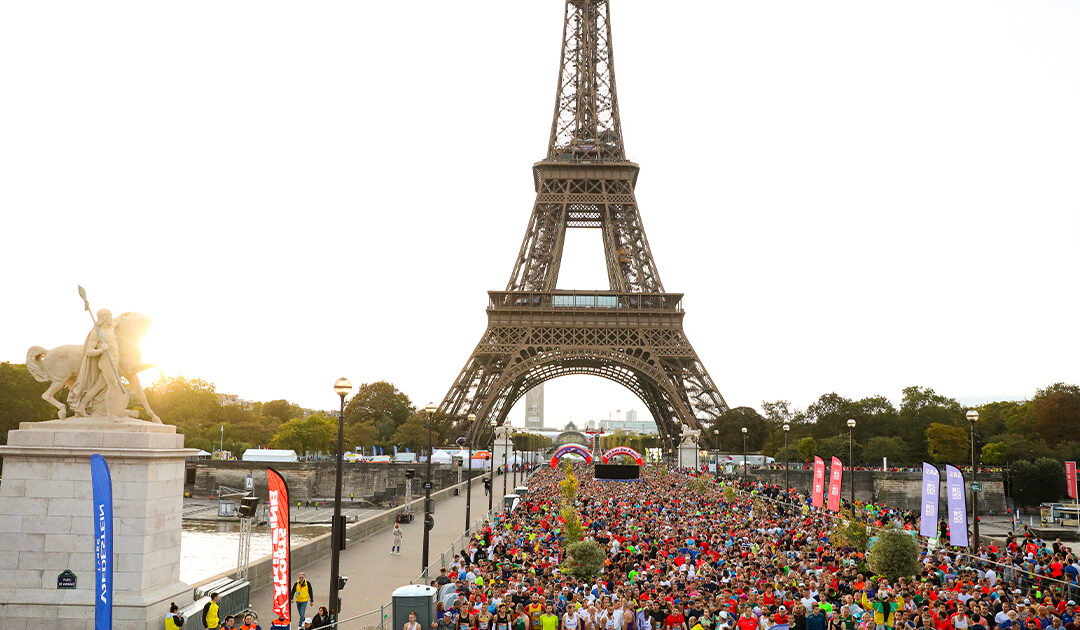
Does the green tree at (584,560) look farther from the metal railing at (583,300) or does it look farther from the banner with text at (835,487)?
the metal railing at (583,300)

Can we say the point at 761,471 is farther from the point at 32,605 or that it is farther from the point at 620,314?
the point at 32,605

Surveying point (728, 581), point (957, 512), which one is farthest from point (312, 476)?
point (728, 581)

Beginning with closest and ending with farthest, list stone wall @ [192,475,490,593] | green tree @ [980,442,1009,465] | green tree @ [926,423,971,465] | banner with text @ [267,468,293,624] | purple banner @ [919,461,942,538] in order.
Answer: banner with text @ [267,468,293,624] < stone wall @ [192,475,490,593] < purple banner @ [919,461,942,538] < green tree @ [980,442,1009,465] < green tree @ [926,423,971,465]

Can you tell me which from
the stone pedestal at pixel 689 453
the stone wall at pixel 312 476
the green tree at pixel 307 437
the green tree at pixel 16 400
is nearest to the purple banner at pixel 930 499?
the stone pedestal at pixel 689 453

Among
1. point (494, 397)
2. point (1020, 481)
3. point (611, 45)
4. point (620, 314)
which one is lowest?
point (1020, 481)

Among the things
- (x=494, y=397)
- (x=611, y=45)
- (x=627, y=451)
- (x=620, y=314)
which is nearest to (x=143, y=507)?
(x=627, y=451)

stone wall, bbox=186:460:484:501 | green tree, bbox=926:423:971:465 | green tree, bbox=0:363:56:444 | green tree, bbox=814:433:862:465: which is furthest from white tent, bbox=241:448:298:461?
green tree, bbox=926:423:971:465

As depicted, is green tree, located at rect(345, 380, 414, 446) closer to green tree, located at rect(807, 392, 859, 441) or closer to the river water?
the river water
